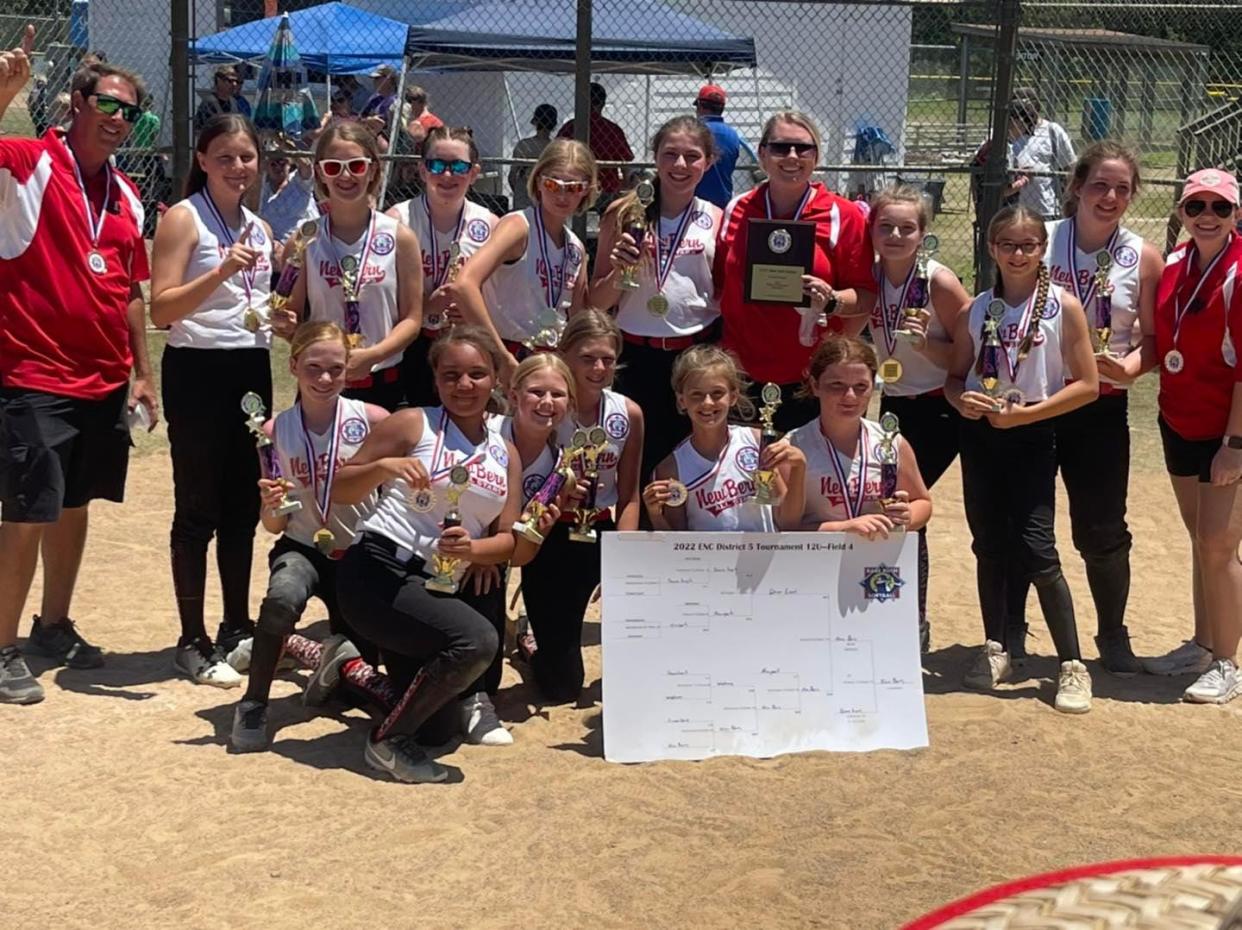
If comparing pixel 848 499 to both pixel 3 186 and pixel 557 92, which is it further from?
pixel 557 92

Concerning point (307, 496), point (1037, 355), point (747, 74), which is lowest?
point (307, 496)

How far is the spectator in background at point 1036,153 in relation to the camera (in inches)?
437

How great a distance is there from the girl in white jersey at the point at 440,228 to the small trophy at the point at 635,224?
531 mm

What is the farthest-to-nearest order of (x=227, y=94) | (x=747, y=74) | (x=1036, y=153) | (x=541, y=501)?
(x=747, y=74) < (x=227, y=94) < (x=1036, y=153) < (x=541, y=501)

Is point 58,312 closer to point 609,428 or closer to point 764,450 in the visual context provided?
point 609,428

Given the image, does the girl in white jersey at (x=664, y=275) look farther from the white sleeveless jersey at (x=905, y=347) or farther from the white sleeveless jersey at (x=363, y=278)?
the white sleeveless jersey at (x=363, y=278)

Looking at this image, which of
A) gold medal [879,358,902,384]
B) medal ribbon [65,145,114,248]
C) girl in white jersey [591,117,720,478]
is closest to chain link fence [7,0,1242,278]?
girl in white jersey [591,117,720,478]

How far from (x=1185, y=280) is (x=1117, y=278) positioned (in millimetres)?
253

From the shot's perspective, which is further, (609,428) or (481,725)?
(609,428)

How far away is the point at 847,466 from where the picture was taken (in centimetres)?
557

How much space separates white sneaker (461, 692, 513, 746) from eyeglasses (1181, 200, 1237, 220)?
10.2 feet

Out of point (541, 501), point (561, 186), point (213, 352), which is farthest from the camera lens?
point (561, 186)

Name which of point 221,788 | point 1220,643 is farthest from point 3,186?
point 1220,643

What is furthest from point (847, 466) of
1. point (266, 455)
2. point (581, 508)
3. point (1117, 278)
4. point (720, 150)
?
point (720, 150)
